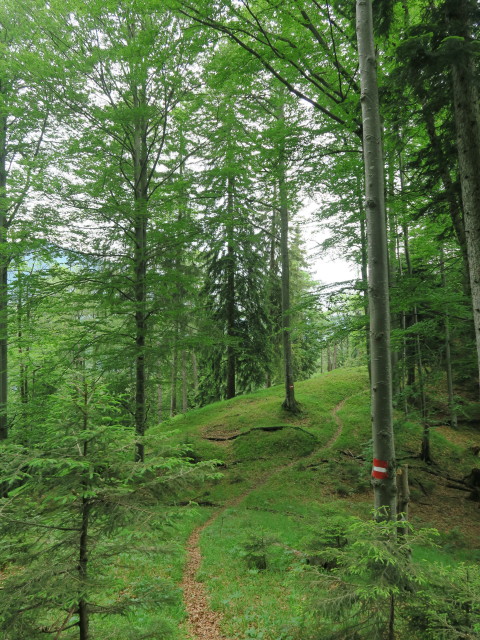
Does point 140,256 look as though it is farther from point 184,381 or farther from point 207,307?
point 184,381

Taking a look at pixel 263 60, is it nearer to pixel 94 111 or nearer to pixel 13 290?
pixel 94 111

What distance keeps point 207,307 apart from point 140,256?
2.09 metres

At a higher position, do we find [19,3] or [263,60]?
[19,3]

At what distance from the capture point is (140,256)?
8352 mm

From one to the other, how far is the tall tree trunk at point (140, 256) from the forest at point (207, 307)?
8cm

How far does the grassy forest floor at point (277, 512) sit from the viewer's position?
3.91 metres

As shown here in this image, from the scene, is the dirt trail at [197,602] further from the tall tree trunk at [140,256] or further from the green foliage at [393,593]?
the green foliage at [393,593]

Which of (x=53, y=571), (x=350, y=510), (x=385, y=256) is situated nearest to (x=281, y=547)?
(x=350, y=510)

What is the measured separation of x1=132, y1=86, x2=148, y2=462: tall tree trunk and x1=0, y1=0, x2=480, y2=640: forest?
83 mm

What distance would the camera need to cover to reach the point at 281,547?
636 cm

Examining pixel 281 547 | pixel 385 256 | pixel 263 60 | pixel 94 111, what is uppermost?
pixel 94 111

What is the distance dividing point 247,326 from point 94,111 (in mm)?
12128

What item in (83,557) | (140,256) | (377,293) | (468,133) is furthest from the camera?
(140,256)

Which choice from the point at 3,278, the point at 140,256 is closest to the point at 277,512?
the point at 140,256
